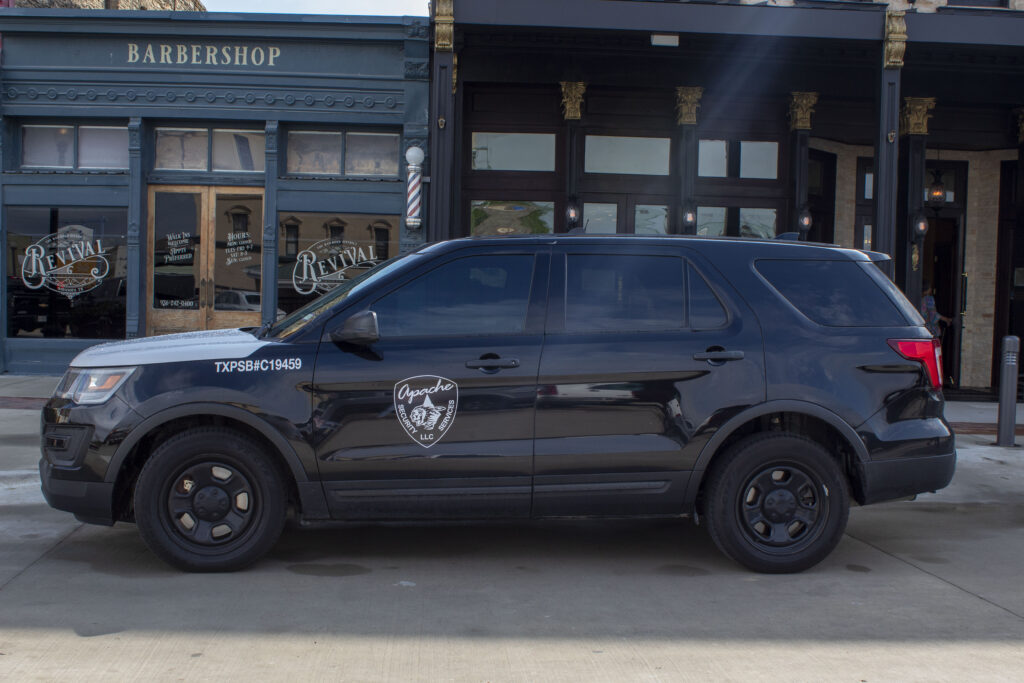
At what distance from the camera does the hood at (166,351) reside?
498cm

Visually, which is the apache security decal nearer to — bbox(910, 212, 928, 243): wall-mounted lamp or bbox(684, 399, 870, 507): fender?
bbox(684, 399, 870, 507): fender

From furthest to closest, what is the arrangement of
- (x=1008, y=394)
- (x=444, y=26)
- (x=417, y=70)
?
(x=417, y=70) → (x=444, y=26) → (x=1008, y=394)

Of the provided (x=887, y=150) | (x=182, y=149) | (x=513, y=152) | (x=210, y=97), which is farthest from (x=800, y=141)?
(x=182, y=149)

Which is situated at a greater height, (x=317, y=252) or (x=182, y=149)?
(x=182, y=149)

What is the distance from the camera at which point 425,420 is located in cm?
498

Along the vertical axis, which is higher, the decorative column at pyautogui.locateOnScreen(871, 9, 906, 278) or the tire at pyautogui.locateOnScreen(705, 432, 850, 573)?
the decorative column at pyautogui.locateOnScreen(871, 9, 906, 278)

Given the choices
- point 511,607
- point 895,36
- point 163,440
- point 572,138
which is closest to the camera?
point 511,607

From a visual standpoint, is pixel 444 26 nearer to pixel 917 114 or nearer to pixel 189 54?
pixel 189 54

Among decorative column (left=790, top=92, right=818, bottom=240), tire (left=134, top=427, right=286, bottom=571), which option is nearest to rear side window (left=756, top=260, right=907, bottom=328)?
tire (left=134, top=427, right=286, bottom=571)

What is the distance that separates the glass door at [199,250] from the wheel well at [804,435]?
982 cm

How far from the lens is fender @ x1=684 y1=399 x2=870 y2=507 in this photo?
202 inches

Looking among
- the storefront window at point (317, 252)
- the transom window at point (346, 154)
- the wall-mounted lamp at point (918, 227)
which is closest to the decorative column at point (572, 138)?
the transom window at point (346, 154)

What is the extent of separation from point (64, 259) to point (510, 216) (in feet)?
21.5

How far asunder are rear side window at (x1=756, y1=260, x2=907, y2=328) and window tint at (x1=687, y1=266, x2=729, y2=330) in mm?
359
